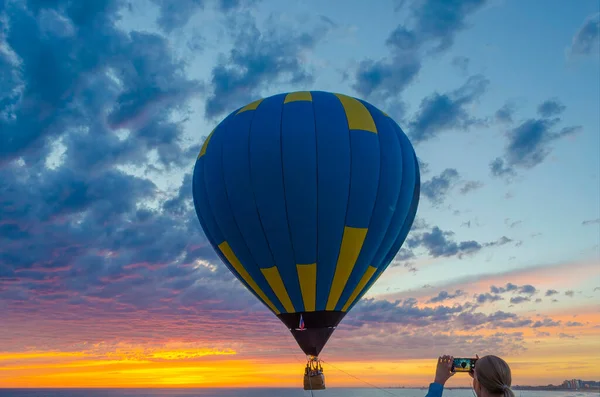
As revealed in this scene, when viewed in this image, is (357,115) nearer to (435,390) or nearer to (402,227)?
(402,227)

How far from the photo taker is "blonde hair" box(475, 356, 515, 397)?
103 inches

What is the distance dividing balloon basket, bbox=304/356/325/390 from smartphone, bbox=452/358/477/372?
→ 48.4ft

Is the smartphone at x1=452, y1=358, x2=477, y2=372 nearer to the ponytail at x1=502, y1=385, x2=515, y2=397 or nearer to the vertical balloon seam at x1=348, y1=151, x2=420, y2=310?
the ponytail at x1=502, y1=385, x2=515, y2=397

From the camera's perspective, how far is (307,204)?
59.1 ft

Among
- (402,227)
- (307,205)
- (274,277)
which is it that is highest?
(307,205)

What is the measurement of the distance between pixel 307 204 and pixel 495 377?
15.4 m

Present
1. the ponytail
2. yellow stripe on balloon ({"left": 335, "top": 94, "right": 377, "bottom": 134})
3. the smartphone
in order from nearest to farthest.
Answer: the ponytail
the smartphone
yellow stripe on balloon ({"left": 335, "top": 94, "right": 377, "bottom": 134})

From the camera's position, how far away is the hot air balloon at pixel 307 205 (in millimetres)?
18109

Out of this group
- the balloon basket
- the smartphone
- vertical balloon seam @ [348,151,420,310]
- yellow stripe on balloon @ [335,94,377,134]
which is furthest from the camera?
vertical balloon seam @ [348,151,420,310]

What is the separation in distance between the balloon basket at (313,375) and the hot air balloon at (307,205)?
0.13ft

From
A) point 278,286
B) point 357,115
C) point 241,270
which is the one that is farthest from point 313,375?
point 357,115

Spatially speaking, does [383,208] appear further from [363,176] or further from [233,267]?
[233,267]

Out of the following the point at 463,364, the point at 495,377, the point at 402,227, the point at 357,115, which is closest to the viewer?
the point at 495,377

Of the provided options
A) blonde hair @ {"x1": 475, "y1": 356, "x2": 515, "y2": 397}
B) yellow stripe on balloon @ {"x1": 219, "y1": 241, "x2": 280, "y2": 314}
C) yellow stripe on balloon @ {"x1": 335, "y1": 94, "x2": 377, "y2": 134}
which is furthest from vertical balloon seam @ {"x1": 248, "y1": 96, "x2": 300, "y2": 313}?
blonde hair @ {"x1": 475, "y1": 356, "x2": 515, "y2": 397}
